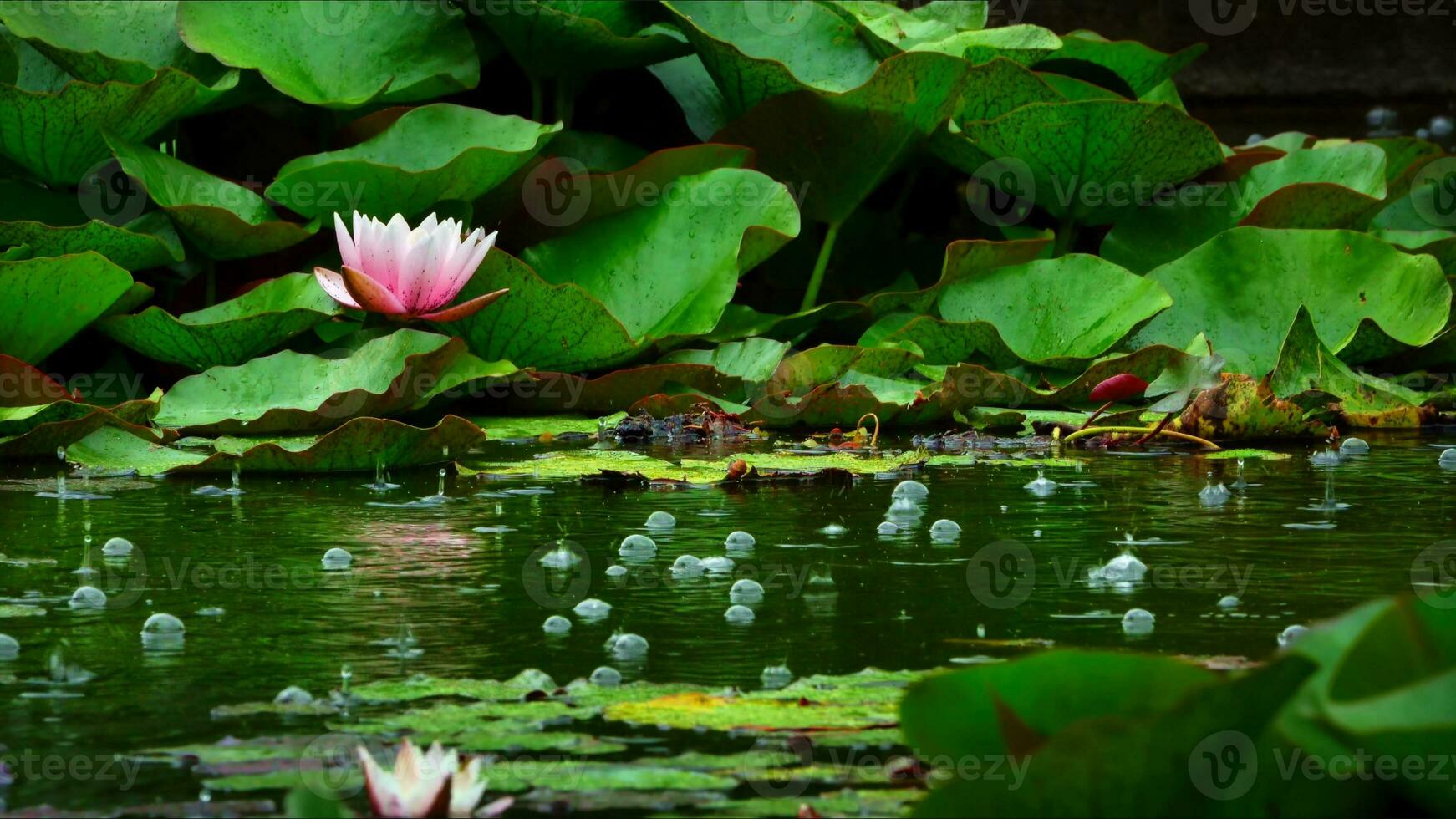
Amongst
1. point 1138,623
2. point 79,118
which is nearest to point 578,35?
point 79,118

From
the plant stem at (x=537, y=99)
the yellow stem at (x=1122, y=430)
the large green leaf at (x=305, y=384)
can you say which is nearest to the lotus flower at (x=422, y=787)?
the large green leaf at (x=305, y=384)

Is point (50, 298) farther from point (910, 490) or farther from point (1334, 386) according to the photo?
point (1334, 386)

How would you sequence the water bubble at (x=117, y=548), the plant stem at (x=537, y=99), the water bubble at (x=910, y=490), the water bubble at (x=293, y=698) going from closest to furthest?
1. the water bubble at (x=293, y=698)
2. the water bubble at (x=117, y=548)
3. the water bubble at (x=910, y=490)
4. the plant stem at (x=537, y=99)

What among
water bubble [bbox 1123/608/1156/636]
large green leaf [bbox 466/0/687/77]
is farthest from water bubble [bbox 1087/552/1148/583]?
large green leaf [bbox 466/0/687/77]

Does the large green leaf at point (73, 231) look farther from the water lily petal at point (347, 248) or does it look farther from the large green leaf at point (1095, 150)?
the large green leaf at point (1095, 150)

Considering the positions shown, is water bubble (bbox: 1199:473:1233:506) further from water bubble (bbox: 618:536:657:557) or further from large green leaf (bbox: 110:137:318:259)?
large green leaf (bbox: 110:137:318:259)

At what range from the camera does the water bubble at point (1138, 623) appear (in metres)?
1.43

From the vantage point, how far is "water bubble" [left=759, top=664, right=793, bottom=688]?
1.24 metres

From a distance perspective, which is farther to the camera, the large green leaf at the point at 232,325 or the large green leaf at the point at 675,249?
the large green leaf at the point at 675,249

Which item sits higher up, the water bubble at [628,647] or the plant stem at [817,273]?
the plant stem at [817,273]

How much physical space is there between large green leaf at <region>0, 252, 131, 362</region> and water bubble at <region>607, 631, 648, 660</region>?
171 centimetres

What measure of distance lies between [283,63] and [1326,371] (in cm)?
218

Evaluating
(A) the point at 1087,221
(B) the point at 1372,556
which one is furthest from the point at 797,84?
(B) the point at 1372,556

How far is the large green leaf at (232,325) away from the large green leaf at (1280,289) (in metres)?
1.69
